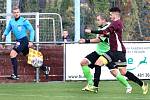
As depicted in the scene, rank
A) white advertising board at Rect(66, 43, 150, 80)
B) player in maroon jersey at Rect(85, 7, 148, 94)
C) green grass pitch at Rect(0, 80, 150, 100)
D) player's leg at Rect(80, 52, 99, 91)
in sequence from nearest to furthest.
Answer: green grass pitch at Rect(0, 80, 150, 100)
player in maroon jersey at Rect(85, 7, 148, 94)
player's leg at Rect(80, 52, 99, 91)
white advertising board at Rect(66, 43, 150, 80)

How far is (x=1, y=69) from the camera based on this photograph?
779 inches

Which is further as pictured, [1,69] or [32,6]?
[32,6]

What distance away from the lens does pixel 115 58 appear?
1466 centimetres

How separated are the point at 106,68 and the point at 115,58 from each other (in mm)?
5100

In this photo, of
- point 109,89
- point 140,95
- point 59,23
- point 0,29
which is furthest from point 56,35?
point 140,95

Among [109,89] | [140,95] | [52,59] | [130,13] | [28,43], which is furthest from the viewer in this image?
[130,13]

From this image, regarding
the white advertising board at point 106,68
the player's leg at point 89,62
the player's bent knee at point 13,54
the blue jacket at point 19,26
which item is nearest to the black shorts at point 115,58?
the player's leg at point 89,62

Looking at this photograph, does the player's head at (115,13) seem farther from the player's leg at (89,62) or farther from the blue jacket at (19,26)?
the blue jacket at (19,26)

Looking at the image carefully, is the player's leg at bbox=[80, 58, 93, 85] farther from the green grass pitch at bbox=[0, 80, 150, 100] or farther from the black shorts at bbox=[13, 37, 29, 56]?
the black shorts at bbox=[13, 37, 29, 56]

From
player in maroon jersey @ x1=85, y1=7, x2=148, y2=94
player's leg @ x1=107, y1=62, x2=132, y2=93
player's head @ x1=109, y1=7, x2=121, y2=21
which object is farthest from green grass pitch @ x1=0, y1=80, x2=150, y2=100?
player's head @ x1=109, y1=7, x2=121, y2=21

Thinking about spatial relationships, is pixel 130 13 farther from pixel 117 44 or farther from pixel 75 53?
pixel 117 44

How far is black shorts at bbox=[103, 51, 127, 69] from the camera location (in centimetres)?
1468

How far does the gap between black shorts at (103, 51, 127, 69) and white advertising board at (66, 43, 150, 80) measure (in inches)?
189

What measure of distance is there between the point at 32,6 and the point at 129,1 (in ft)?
12.6
